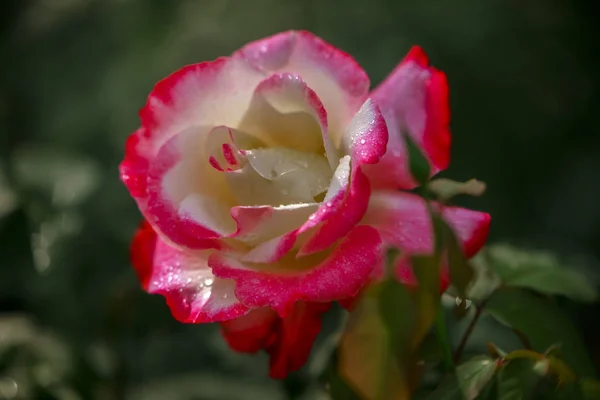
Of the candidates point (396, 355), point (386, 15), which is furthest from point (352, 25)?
point (396, 355)

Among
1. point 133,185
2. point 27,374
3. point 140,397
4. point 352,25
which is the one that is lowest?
point 140,397

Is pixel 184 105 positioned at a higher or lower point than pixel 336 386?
higher

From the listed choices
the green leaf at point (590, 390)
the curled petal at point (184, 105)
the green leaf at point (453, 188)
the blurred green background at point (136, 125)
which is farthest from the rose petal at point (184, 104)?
the blurred green background at point (136, 125)

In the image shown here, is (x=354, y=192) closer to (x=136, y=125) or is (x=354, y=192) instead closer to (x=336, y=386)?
(x=336, y=386)

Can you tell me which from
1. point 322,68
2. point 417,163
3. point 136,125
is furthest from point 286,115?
point 136,125

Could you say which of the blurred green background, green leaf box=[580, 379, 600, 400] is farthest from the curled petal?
the blurred green background

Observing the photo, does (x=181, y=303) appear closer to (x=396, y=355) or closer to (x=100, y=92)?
(x=396, y=355)

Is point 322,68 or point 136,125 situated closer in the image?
point 322,68
